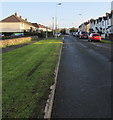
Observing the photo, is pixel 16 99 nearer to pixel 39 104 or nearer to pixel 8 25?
pixel 39 104

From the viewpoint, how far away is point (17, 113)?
348cm

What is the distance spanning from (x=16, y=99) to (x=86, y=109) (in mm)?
1738

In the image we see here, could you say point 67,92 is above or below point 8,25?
below

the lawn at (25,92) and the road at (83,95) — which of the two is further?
the road at (83,95)

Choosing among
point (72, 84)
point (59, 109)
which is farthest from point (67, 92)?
point (59, 109)

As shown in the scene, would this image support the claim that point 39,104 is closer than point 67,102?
Yes

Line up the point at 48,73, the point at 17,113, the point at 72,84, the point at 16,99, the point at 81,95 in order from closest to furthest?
the point at 17,113 < the point at 16,99 < the point at 81,95 < the point at 72,84 < the point at 48,73

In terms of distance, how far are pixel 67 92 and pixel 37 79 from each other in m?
1.43

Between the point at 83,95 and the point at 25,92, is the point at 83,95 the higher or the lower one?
the lower one

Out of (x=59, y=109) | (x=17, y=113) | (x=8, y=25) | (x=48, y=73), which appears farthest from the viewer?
(x=8, y=25)

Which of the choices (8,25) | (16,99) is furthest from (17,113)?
(8,25)

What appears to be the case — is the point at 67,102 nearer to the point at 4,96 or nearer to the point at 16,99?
the point at 16,99

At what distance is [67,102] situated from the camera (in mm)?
4328

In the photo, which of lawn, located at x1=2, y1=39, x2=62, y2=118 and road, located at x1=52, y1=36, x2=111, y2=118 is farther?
road, located at x1=52, y1=36, x2=111, y2=118
